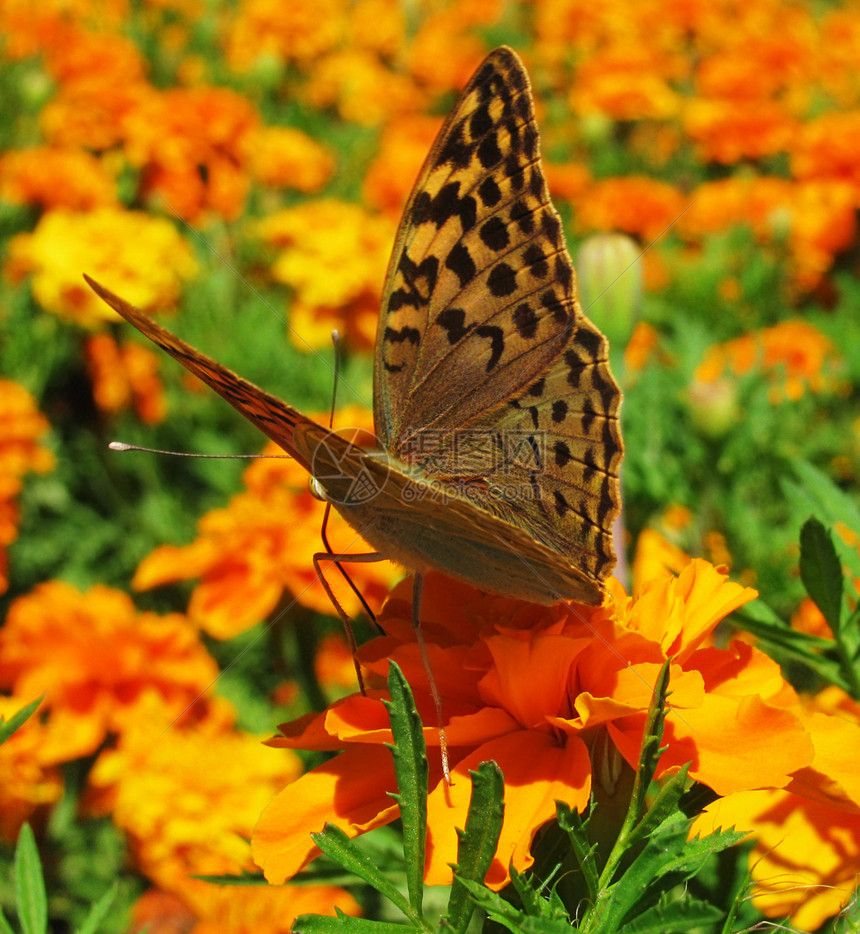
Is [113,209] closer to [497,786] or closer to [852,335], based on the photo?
[852,335]

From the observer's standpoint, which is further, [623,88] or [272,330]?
[623,88]

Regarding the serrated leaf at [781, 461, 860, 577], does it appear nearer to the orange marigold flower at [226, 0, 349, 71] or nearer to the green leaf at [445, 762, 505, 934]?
the green leaf at [445, 762, 505, 934]

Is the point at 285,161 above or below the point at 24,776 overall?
above

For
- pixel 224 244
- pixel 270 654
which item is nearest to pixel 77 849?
pixel 270 654

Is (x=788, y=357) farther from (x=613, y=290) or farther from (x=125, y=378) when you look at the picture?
(x=125, y=378)

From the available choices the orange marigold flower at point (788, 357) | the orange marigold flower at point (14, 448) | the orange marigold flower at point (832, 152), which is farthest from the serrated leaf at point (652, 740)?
the orange marigold flower at point (832, 152)

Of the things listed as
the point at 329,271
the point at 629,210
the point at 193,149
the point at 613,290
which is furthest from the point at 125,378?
the point at 629,210

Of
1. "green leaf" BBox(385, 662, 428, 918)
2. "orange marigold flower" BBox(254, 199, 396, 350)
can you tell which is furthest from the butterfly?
"orange marigold flower" BBox(254, 199, 396, 350)
